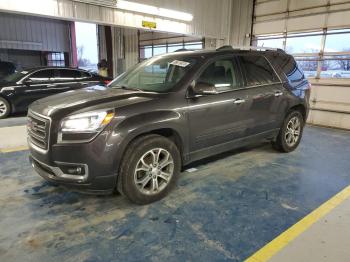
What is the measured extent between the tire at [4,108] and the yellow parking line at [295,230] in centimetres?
723

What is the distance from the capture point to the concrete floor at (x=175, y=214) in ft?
7.13

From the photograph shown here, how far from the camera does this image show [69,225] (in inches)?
98.0

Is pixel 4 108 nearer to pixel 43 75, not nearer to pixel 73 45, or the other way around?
pixel 43 75

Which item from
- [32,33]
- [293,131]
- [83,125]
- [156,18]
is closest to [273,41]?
[156,18]

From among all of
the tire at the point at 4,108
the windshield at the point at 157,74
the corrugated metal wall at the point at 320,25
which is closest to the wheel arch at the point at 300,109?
the windshield at the point at 157,74

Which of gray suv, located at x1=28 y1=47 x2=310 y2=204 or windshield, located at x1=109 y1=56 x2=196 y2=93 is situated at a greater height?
windshield, located at x1=109 y1=56 x2=196 y2=93

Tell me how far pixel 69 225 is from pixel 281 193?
7.45ft

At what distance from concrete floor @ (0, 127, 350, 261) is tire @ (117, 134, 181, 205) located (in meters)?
0.14

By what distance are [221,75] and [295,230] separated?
6.37ft

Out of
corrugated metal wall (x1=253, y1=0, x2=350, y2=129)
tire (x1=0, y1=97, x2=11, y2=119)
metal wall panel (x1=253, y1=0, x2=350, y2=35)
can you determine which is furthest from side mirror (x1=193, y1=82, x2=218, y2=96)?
tire (x1=0, y1=97, x2=11, y2=119)

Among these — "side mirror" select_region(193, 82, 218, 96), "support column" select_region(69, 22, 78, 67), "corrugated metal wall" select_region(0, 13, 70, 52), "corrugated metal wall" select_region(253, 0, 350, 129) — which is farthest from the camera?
"support column" select_region(69, 22, 78, 67)

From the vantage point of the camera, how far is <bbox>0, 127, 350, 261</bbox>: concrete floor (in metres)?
2.17

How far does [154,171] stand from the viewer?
9.32ft

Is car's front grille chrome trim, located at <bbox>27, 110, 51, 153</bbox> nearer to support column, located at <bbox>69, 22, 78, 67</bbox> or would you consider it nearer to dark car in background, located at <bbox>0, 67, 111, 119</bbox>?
dark car in background, located at <bbox>0, 67, 111, 119</bbox>
